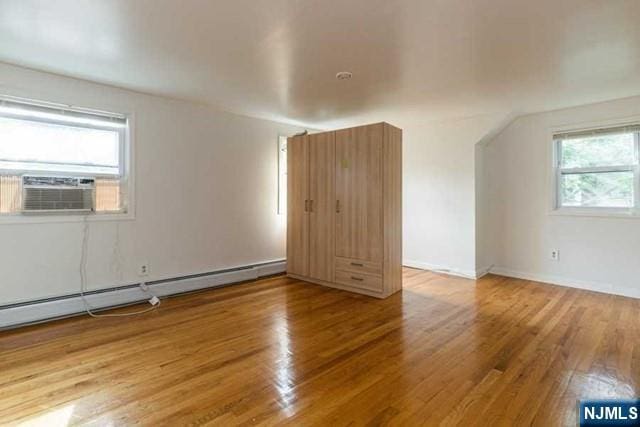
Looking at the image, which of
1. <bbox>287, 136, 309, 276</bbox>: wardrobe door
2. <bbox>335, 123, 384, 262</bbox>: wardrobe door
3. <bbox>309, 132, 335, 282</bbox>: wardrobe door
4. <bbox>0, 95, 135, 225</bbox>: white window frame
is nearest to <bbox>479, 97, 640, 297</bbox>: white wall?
<bbox>335, 123, 384, 262</bbox>: wardrobe door

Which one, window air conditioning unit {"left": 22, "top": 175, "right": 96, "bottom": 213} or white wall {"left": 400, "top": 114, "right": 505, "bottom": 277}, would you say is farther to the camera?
white wall {"left": 400, "top": 114, "right": 505, "bottom": 277}

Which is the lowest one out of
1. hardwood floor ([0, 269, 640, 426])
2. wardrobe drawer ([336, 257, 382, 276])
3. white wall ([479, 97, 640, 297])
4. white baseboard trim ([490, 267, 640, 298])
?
hardwood floor ([0, 269, 640, 426])

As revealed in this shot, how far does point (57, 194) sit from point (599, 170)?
19.9 feet

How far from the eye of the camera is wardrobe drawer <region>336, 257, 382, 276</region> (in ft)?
13.2

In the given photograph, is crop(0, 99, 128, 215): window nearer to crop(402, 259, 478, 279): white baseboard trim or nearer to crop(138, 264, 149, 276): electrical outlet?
crop(138, 264, 149, 276): electrical outlet

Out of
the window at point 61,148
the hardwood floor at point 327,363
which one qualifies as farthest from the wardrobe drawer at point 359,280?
the window at point 61,148

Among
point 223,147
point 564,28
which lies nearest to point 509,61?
point 564,28

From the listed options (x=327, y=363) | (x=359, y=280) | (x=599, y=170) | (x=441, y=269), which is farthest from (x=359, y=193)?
(x=599, y=170)

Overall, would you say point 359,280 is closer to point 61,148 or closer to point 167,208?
point 167,208

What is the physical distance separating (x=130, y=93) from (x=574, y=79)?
4.59 m

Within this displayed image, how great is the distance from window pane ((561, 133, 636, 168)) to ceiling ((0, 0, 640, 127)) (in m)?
0.53

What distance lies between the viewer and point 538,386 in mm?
2104

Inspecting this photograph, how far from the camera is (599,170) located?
4.21 meters

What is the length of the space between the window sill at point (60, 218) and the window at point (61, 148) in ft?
0.19
